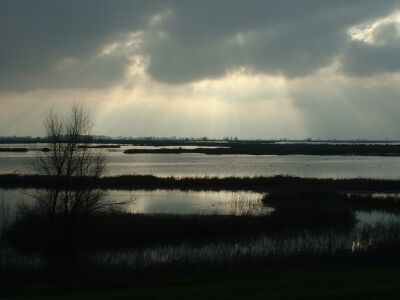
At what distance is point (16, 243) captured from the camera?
1995 centimetres

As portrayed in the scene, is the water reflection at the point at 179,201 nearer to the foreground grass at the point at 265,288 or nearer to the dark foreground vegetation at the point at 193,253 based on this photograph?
the dark foreground vegetation at the point at 193,253

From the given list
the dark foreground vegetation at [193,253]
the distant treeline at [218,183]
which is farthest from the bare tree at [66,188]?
the distant treeline at [218,183]

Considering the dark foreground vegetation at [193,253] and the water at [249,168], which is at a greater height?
the water at [249,168]

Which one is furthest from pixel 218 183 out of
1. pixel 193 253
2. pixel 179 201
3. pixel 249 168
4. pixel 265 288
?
pixel 265 288

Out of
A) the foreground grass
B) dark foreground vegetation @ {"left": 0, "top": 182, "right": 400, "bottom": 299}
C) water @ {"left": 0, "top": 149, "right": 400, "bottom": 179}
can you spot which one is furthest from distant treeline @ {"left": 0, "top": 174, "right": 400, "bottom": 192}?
the foreground grass

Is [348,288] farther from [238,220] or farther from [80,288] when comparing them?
[238,220]

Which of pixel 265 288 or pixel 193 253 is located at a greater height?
pixel 265 288

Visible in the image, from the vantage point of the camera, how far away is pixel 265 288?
36.2 ft

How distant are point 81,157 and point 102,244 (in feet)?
13.8

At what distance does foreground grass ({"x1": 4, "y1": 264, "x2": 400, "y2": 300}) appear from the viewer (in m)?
10.1

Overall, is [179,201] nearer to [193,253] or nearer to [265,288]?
[193,253]

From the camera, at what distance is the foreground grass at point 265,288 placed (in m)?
10.1

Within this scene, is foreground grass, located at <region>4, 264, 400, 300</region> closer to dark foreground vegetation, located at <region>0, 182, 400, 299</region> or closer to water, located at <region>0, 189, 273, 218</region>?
dark foreground vegetation, located at <region>0, 182, 400, 299</region>

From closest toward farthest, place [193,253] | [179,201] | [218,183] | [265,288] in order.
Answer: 1. [265,288]
2. [193,253]
3. [179,201]
4. [218,183]
